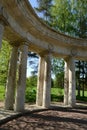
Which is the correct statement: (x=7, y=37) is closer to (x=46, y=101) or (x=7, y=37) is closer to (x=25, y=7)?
(x=25, y=7)

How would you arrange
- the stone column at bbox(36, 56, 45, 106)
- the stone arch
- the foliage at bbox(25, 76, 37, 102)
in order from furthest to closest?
the foliage at bbox(25, 76, 37, 102) → the stone column at bbox(36, 56, 45, 106) → the stone arch

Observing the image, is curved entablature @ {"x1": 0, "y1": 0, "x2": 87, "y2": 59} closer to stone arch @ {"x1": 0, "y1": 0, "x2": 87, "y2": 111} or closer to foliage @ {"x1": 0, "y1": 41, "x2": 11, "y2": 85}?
stone arch @ {"x1": 0, "y1": 0, "x2": 87, "y2": 111}

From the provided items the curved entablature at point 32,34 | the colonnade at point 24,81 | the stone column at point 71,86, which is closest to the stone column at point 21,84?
the colonnade at point 24,81

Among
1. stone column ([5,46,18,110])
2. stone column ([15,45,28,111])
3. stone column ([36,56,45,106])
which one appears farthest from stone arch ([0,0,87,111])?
stone column ([36,56,45,106])

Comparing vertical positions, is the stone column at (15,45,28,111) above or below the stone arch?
below

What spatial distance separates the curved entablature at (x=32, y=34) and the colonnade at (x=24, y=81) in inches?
38.7

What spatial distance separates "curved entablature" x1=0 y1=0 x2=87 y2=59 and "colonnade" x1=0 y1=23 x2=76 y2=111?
0.98 meters

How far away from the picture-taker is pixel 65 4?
1706 inches

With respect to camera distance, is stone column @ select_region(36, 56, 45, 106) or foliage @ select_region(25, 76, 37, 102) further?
foliage @ select_region(25, 76, 37, 102)

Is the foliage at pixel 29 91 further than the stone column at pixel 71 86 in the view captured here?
Yes

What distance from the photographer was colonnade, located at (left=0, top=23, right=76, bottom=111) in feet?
68.5

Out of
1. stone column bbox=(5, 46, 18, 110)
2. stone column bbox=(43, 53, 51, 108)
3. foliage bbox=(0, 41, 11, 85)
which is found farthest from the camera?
foliage bbox=(0, 41, 11, 85)

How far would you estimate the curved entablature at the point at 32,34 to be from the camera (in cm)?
1775

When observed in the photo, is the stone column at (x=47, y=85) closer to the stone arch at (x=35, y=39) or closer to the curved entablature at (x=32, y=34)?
the stone arch at (x=35, y=39)
